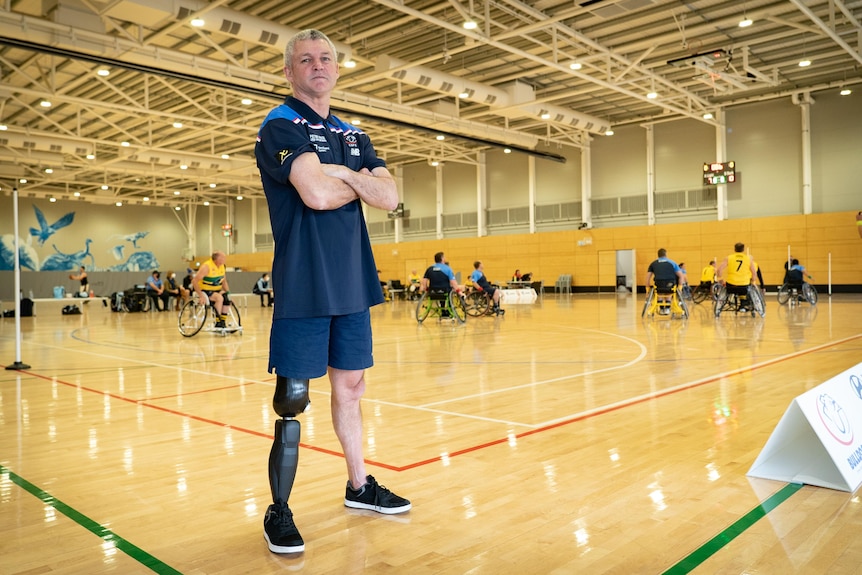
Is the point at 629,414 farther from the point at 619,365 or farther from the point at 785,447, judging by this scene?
the point at 619,365

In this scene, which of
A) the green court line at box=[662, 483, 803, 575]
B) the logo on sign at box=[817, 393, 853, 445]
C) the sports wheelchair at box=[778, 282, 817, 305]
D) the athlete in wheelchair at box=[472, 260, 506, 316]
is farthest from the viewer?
the sports wheelchair at box=[778, 282, 817, 305]

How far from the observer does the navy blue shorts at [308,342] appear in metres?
2.14

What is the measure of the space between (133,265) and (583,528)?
4068cm

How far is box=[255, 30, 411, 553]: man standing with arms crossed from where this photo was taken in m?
2.06

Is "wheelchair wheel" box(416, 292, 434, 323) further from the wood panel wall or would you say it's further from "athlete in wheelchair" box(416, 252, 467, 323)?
the wood panel wall

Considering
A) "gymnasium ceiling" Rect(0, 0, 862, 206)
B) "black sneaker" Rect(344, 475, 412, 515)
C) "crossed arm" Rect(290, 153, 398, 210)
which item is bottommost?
"black sneaker" Rect(344, 475, 412, 515)

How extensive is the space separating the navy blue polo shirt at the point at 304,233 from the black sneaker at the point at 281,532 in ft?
2.10

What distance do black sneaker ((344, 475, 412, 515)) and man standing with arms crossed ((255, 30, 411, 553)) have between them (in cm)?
34

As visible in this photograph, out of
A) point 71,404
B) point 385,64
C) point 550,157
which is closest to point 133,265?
point 550,157

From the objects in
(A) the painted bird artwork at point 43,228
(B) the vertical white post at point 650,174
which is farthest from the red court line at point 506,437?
(A) the painted bird artwork at point 43,228

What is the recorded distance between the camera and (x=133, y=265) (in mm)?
38625

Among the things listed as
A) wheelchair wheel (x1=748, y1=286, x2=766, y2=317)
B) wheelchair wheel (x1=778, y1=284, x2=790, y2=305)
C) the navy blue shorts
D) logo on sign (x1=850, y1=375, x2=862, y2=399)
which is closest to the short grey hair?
the navy blue shorts

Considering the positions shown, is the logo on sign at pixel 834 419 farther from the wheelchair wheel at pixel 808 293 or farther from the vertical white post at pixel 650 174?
the vertical white post at pixel 650 174

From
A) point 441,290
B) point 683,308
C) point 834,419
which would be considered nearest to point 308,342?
point 834,419
